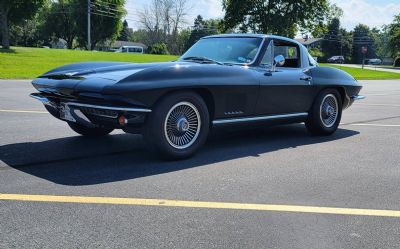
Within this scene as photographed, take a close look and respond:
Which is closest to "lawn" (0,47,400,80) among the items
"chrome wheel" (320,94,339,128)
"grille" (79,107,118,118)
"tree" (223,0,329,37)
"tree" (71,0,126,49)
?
"tree" (223,0,329,37)

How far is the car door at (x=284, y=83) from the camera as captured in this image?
5969mm

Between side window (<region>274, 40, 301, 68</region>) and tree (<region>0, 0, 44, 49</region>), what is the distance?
141 feet

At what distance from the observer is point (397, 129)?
26.4ft

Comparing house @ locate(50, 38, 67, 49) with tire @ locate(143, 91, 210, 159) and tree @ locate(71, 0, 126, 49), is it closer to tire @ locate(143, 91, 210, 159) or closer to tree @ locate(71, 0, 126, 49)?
tree @ locate(71, 0, 126, 49)

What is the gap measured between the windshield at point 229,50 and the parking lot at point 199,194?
3.76 ft

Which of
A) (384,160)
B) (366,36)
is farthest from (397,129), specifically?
(366,36)

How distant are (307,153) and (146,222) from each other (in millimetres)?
3105

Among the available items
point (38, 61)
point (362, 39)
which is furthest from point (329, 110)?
point (362, 39)

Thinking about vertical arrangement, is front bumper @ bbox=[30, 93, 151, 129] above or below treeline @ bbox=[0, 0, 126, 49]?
below

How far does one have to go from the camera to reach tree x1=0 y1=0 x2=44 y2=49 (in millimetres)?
44719

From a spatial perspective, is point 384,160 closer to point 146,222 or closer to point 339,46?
point 146,222

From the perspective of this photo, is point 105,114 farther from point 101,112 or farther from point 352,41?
point 352,41

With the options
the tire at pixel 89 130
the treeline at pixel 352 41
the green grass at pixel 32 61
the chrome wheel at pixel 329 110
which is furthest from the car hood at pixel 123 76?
the treeline at pixel 352 41

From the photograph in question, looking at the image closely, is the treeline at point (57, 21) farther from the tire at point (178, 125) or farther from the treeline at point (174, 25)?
the tire at point (178, 125)
